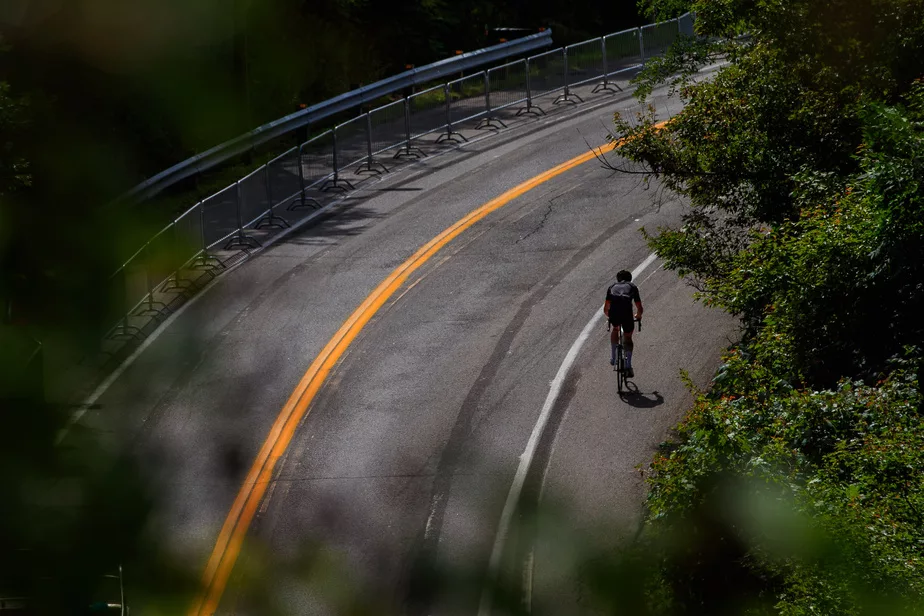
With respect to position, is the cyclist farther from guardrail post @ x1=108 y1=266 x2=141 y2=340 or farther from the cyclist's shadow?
guardrail post @ x1=108 y1=266 x2=141 y2=340

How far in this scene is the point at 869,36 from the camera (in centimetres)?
1288

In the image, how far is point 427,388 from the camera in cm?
1652

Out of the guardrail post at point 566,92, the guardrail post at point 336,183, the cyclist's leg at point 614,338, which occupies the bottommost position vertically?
the cyclist's leg at point 614,338

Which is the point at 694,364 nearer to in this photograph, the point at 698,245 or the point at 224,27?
the point at 698,245

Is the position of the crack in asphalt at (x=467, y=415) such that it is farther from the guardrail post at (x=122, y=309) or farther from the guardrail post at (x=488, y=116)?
the guardrail post at (x=488, y=116)

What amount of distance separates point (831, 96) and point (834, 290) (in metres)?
3.20

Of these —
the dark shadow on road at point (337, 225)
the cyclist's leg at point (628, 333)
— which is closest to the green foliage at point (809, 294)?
the cyclist's leg at point (628, 333)

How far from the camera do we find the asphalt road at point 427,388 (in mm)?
1646

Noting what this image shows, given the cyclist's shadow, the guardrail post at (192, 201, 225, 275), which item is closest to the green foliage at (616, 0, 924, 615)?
the guardrail post at (192, 201, 225, 275)

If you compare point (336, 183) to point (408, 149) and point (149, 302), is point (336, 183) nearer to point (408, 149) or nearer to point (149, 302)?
point (408, 149)

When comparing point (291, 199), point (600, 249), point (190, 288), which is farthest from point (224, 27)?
point (291, 199)

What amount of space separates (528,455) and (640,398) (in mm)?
10123

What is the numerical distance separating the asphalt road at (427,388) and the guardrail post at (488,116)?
0.92 m

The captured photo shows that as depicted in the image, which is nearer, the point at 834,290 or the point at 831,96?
the point at 834,290
